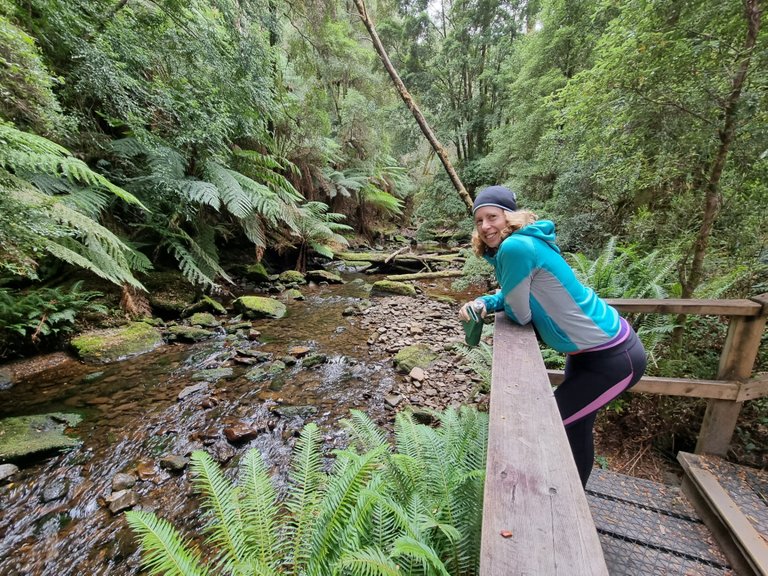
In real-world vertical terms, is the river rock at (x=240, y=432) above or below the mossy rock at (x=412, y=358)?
below

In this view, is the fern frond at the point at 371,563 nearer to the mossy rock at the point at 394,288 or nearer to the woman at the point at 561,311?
the woman at the point at 561,311

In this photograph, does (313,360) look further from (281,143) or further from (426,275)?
(281,143)

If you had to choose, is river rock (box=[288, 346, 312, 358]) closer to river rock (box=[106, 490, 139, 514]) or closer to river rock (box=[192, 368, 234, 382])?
river rock (box=[192, 368, 234, 382])

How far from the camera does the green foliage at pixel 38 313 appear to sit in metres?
3.85

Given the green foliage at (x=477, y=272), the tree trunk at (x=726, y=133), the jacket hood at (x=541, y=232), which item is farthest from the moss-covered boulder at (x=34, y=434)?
the green foliage at (x=477, y=272)

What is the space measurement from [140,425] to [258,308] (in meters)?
3.17

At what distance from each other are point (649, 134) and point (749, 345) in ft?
5.20

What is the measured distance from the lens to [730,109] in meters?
1.95

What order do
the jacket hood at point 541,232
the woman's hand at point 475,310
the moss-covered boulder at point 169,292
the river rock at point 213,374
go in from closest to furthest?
the jacket hood at point 541,232 < the woman's hand at point 475,310 < the river rock at point 213,374 < the moss-covered boulder at point 169,292

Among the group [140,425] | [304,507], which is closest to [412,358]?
[304,507]

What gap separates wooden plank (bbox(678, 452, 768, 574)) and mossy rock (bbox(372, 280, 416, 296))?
6.13m

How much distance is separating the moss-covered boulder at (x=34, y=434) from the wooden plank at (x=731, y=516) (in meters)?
4.69

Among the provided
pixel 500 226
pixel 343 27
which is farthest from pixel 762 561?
pixel 343 27

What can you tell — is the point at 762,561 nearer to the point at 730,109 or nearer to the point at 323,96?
the point at 730,109
